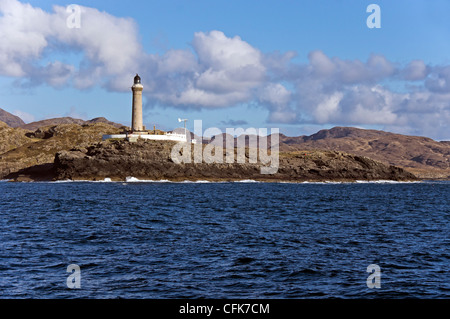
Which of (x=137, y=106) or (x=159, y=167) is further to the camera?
(x=137, y=106)

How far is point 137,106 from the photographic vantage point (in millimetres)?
148750

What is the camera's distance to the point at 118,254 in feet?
81.1

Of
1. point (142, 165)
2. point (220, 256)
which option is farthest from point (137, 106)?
point (220, 256)

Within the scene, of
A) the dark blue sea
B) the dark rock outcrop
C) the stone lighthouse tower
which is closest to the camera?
the dark blue sea

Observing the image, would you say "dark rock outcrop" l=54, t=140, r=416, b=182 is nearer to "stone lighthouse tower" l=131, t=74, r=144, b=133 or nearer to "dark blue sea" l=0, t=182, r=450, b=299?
"stone lighthouse tower" l=131, t=74, r=144, b=133

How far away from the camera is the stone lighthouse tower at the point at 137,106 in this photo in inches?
5832

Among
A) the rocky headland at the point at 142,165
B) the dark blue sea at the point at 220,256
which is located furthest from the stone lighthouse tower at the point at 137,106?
the dark blue sea at the point at 220,256

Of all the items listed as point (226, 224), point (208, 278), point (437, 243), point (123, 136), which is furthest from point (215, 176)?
point (208, 278)

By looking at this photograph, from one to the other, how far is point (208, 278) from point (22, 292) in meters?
7.38

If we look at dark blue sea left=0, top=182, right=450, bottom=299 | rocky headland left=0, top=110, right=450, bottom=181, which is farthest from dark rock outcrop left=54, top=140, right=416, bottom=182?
dark blue sea left=0, top=182, right=450, bottom=299

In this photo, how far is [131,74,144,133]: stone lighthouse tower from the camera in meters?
148

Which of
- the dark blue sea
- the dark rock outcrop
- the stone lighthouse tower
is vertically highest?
the stone lighthouse tower

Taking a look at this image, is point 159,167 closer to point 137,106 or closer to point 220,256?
point 137,106

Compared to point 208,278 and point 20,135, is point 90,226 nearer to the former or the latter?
point 208,278
